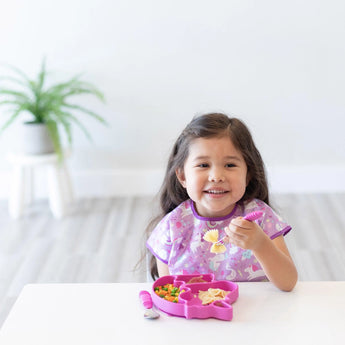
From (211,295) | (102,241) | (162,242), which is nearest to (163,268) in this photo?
(162,242)

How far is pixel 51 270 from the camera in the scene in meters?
2.95

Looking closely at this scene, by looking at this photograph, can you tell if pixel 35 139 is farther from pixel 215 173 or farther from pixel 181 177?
pixel 215 173

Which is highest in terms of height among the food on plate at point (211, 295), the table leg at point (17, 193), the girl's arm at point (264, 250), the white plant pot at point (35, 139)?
the girl's arm at point (264, 250)

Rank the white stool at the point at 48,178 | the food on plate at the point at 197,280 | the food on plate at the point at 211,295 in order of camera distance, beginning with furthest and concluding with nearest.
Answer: the white stool at the point at 48,178
the food on plate at the point at 197,280
the food on plate at the point at 211,295

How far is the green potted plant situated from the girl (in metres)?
1.84

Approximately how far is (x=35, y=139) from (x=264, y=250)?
92.4 inches

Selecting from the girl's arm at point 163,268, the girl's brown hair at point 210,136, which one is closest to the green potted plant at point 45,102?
the girl's brown hair at point 210,136

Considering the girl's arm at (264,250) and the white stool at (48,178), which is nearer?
the girl's arm at (264,250)

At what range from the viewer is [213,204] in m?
1.54

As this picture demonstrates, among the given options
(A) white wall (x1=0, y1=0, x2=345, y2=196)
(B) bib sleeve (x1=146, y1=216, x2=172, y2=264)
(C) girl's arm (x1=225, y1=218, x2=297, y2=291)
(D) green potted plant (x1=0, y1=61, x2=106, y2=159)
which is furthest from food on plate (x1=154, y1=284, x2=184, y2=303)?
(A) white wall (x1=0, y1=0, x2=345, y2=196)

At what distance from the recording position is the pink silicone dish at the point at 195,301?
125 cm

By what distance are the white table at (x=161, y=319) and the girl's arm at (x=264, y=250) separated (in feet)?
0.09

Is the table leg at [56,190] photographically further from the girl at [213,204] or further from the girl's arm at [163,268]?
the girl's arm at [163,268]

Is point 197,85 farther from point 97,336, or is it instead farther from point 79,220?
point 97,336
